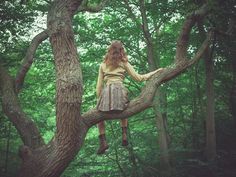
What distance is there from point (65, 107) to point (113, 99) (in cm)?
79

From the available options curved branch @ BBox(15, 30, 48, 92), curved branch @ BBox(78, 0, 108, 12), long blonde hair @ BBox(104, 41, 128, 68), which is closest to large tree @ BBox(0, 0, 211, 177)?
long blonde hair @ BBox(104, 41, 128, 68)

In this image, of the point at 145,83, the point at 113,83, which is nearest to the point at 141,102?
the point at 113,83

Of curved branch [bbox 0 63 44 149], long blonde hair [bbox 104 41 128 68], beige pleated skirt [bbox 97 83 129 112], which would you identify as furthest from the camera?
curved branch [bbox 0 63 44 149]

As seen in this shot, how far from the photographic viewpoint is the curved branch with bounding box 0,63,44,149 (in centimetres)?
602

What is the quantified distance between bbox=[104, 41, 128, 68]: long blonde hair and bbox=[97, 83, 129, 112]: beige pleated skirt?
1.26ft

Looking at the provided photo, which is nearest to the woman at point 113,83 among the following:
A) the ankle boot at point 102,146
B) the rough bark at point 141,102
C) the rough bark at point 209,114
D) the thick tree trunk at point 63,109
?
the ankle boot at point 102,146

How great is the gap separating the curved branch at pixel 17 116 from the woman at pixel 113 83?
1.15 metres

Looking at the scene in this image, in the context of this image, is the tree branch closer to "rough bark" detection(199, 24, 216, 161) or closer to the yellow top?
the yellow top

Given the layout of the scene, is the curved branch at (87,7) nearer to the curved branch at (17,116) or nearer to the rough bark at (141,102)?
the curved branch at (17,116)

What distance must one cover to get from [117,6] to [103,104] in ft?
19.8

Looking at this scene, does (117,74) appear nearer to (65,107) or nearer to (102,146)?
(65,107)

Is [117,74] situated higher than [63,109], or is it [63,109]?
[117,74]

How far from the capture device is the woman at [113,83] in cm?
568

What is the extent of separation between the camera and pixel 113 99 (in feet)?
18.5
